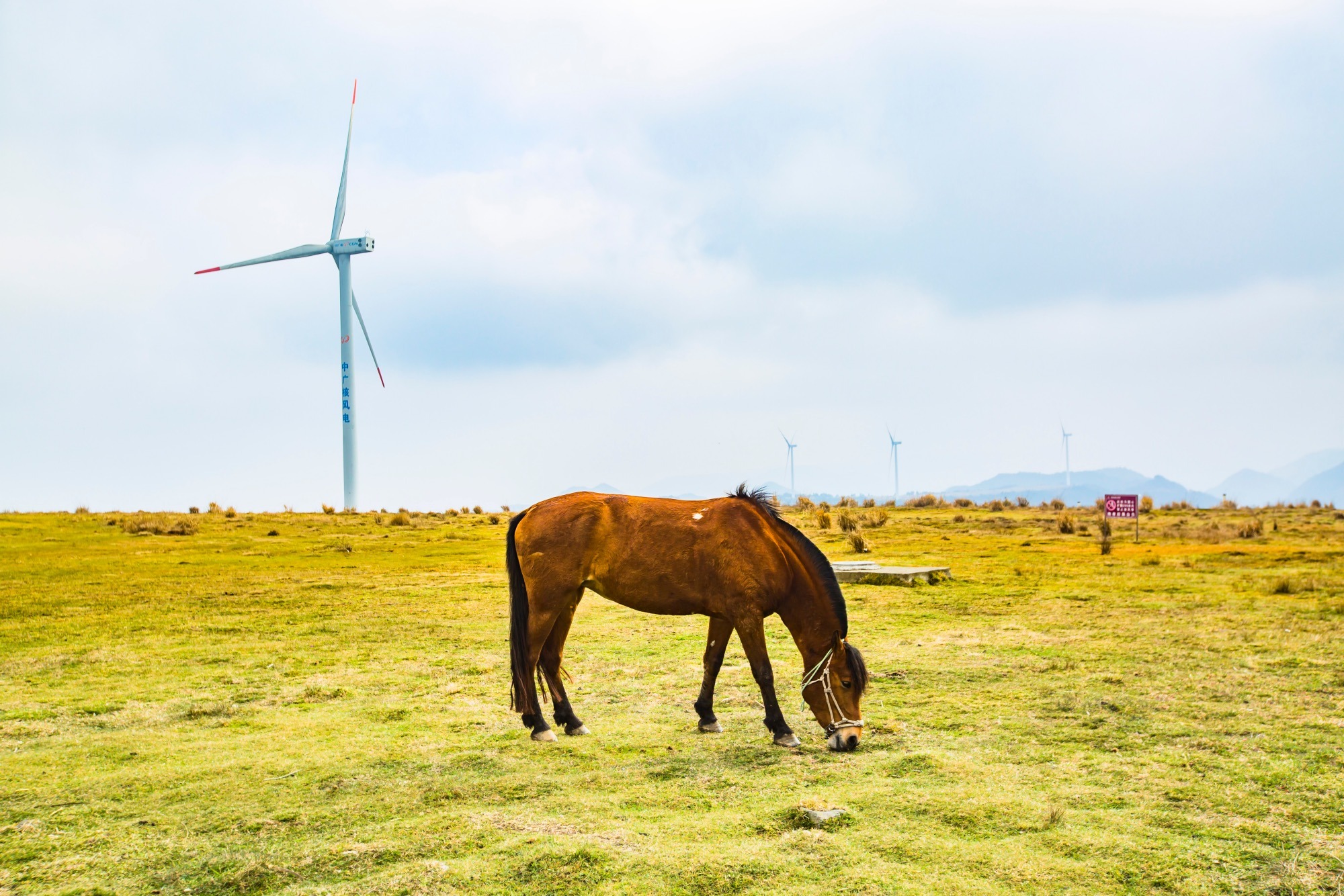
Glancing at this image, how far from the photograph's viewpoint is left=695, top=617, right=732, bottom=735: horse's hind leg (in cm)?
779

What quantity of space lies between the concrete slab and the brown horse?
10.1 metres

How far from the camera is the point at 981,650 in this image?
1123 centimetres

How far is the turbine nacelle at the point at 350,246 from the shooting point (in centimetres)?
5181

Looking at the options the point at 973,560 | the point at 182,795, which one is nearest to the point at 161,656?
the point at 182,795

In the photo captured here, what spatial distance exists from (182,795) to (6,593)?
14.1 m

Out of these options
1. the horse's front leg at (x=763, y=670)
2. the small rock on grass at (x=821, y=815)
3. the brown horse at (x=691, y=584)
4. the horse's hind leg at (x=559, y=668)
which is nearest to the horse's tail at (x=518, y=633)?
the brown horse at (x=691, y=584)

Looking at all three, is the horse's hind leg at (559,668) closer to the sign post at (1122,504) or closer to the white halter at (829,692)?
the white halter at (829,692)

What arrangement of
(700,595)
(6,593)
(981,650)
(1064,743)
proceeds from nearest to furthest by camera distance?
(1064,743), (700,595), (981,650), (6,593)

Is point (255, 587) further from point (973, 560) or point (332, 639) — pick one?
point (973, 560)

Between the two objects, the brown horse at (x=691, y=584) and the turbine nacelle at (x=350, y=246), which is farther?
the turbine nacelle at (x=350, y=246)

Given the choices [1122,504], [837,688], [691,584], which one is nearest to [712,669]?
[691,584]

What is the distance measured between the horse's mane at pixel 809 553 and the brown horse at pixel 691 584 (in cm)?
1

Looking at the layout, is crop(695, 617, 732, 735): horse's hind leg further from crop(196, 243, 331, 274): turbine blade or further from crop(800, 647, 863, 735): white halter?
crop(196, 243, 331, 274): turbine blade

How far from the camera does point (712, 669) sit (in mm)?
7910
